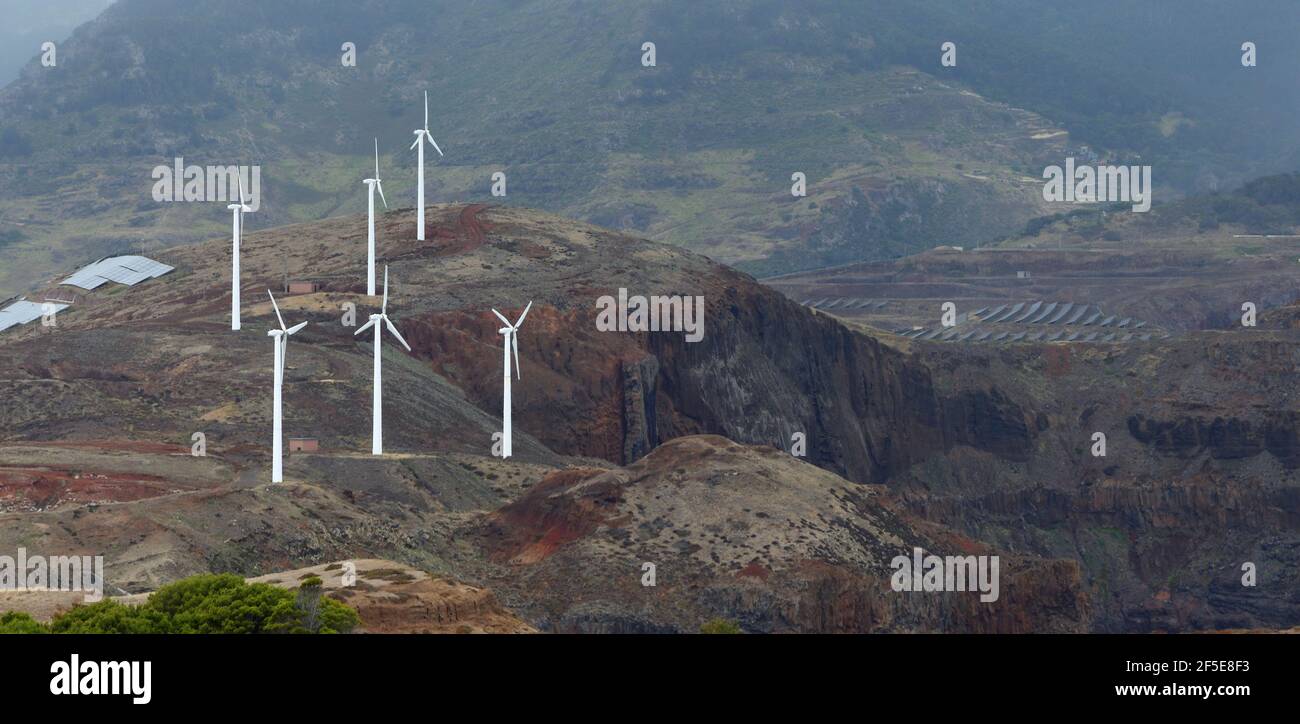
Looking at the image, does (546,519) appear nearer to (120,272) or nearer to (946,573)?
(946,573)

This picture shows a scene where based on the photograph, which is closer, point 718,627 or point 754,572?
point 718,627

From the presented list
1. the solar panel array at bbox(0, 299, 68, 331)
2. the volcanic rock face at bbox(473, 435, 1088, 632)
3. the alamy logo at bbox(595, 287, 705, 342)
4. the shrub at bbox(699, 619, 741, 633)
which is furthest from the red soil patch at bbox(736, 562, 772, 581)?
the solar panel array at bbox(0, 299, 68, 331)

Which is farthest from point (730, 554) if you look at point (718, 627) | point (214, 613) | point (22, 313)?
point (22, 313)

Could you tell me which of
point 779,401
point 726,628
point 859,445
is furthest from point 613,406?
point 726,628
